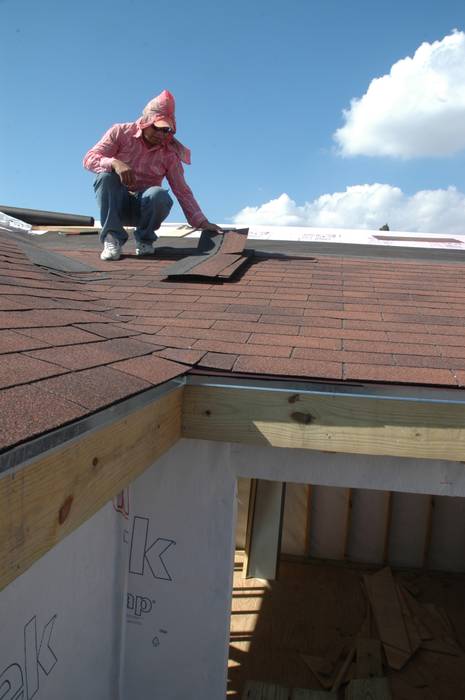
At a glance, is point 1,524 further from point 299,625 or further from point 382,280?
point 299,625

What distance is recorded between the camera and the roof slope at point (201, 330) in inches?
54.0

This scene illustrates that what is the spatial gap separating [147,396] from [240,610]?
420 centimetres

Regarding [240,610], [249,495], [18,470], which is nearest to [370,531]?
[249,495]

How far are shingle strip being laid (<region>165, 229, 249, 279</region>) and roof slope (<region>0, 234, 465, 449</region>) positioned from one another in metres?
0.09

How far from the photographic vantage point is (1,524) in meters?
0.89

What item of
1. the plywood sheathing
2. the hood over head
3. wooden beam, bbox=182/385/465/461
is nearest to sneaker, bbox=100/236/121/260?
the hood over head

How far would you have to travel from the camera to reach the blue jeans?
3.96 metres

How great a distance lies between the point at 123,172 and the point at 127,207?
0.44 metres

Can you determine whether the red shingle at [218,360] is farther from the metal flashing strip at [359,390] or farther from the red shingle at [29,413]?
the red shingle at [29,413]

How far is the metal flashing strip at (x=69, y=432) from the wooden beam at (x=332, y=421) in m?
0.32

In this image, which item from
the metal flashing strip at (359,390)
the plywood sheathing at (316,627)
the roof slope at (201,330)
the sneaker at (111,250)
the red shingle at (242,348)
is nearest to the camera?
the roof slope at (201,330)

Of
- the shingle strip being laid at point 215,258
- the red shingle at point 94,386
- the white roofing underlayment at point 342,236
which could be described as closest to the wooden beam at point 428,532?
the white roofing underlayment at point 342,236

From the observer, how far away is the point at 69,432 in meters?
1.11

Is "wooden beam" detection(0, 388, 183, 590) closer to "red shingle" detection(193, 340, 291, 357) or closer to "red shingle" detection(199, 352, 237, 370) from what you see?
"red shingle" detection(199, 352, 237, 370)
